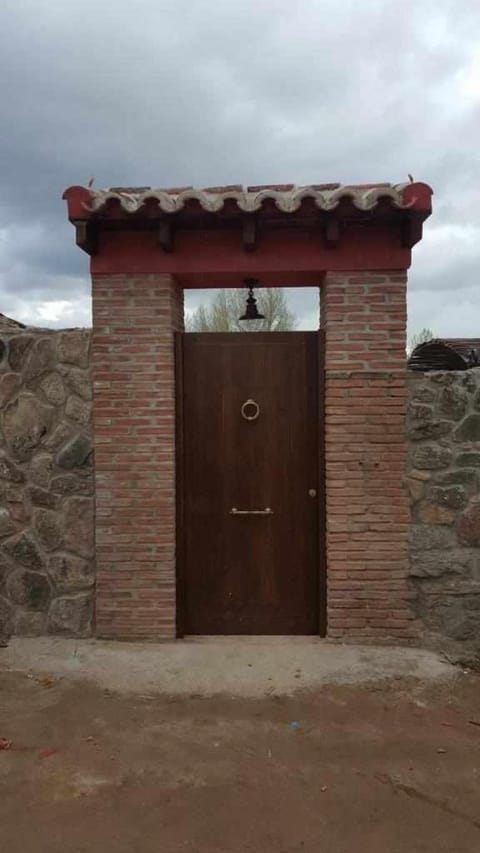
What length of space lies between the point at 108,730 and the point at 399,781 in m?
1.56

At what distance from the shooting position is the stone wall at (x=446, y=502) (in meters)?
4.27

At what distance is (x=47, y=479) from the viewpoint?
4.40 metres

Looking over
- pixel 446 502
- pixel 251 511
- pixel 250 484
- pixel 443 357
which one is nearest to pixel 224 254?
pixel 250 484

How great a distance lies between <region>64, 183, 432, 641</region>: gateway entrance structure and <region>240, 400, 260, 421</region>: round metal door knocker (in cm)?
1

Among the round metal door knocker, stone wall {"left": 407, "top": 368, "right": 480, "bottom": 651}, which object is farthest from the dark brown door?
stone wall {"left": 407, "top": 368, "right": 480, "bottom": 651}

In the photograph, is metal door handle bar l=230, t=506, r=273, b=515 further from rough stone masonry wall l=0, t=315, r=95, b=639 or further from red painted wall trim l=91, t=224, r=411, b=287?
red painted wall trim l=91, t=224, r=411, b=287

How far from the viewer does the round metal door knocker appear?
4.46m

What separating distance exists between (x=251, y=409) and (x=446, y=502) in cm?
155

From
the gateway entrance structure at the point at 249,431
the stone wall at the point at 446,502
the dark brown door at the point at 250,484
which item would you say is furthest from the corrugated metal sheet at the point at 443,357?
the dark brown door at the point at 250,484

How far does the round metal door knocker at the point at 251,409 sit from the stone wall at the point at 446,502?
1.10 m

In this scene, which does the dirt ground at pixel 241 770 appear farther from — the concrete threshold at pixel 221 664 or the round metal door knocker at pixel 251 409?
the round metal door knocker at pixel 251 409

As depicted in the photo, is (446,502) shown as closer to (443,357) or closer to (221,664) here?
(221,664)

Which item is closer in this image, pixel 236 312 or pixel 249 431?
pixel 249 431

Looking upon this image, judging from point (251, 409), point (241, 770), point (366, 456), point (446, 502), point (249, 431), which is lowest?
point (241, 770)
